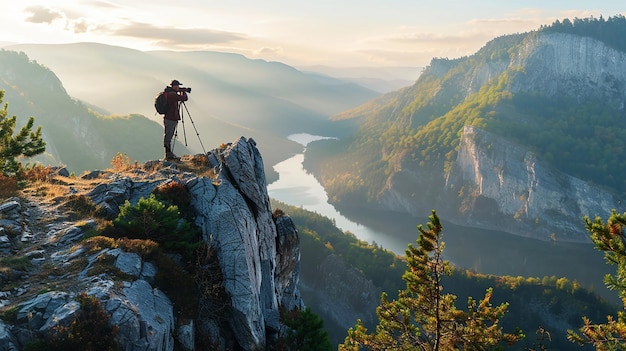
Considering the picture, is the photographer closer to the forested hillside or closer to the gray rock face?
the gray rock face

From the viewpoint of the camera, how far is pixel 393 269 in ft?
389

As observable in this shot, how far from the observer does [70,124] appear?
17062cm

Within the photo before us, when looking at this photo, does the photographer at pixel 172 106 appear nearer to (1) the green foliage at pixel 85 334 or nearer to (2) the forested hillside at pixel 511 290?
(1) the green foliage at pixel 85 334

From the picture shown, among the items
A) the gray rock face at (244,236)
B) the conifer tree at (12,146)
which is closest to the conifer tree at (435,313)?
the gray rock face at (244,236)

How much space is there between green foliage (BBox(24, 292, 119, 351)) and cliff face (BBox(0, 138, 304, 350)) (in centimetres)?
20

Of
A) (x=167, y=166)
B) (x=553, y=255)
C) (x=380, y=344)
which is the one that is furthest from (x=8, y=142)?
(x=553, y=255)

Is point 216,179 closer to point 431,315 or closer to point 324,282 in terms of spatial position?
point 431,315

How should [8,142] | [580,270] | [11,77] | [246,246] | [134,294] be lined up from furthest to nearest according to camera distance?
1. [11,77]
2. [580,270]
3. [8,142]
4. [246,246]
5. [134,294]

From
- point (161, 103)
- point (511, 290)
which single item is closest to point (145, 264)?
point (161, 103)

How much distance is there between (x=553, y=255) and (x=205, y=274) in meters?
173

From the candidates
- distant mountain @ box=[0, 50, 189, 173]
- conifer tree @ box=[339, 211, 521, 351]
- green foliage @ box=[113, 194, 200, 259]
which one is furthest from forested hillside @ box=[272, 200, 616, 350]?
green foliage @ box=[113, 194, 200, 259]

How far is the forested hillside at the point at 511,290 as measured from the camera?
104 meters

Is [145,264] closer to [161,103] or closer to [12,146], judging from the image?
[161,103]

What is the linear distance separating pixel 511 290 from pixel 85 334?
115743 millimetres
